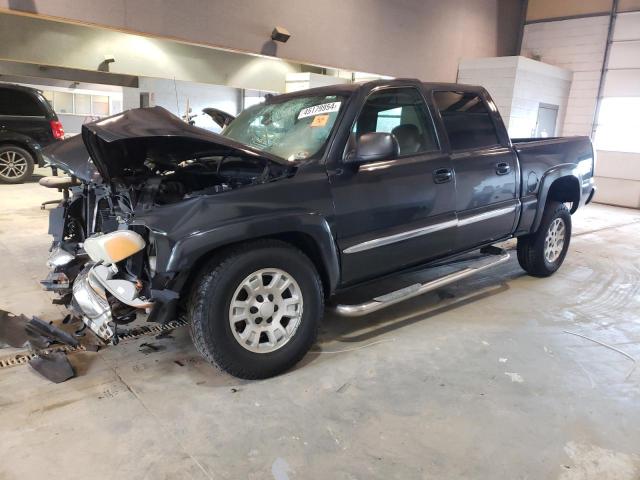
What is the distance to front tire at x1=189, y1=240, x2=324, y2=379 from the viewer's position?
2443 millimetres

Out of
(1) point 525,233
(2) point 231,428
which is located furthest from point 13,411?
(1) point 525,233

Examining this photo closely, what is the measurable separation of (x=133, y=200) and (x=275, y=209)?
850mm

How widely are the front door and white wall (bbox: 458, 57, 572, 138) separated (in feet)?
26.6

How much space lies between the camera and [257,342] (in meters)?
2.62

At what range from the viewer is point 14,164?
9414 mm

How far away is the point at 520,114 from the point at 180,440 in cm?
1065

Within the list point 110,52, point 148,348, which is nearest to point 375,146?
point 148,348

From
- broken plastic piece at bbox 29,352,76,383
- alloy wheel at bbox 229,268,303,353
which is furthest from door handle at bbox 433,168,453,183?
broken plastic piece at bbox 29,352,76,383

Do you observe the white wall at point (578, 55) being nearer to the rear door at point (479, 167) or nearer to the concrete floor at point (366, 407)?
the rear door at point (479, 167)

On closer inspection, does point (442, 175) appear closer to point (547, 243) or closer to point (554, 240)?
point (547, 243)

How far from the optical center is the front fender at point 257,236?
2.30 metres

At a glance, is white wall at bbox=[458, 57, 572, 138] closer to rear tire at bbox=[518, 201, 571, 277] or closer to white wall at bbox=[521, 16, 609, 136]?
white wall at bbox=[521, 16, 609, 136]

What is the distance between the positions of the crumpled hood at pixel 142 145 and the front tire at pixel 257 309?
0.56 metres

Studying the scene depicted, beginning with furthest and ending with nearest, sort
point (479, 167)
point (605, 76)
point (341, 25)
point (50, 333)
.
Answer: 1. point (605, 76)
2. point (341, 25)
3. point (479, 167)
4. point (50, 333)
